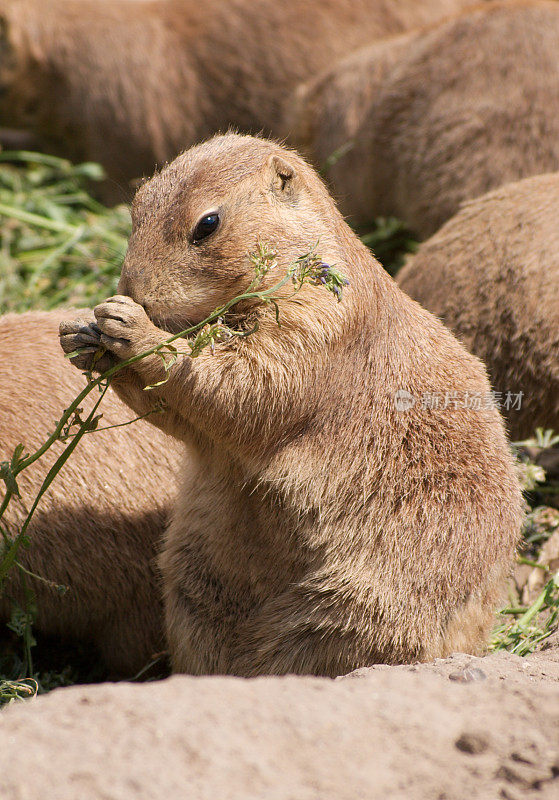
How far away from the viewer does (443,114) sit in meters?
6.62

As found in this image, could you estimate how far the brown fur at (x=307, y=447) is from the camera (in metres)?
3.43

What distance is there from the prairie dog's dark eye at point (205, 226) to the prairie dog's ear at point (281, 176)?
0.30m

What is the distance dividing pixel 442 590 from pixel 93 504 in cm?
150

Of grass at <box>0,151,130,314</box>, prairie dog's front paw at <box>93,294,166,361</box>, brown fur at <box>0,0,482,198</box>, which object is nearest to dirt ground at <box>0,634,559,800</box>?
prairie dog's front paw at <box>93,294,166,361</box>

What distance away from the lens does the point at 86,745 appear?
2414mm

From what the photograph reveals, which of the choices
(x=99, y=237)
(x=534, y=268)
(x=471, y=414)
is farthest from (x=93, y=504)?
(x=99, y=237)

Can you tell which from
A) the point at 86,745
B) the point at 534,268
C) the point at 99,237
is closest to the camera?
the point at 86,745

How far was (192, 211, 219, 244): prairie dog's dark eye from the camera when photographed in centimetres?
340

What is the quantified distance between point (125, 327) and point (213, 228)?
48 cm

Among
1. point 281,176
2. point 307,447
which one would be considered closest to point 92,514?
point 307,447

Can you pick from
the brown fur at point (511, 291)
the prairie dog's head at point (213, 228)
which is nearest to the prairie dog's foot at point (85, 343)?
the prairie dog's head at point (213, 228)

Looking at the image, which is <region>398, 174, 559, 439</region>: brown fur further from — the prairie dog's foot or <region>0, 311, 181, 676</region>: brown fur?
the prairie dog's foot

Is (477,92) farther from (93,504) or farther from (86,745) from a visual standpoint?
(86,745)

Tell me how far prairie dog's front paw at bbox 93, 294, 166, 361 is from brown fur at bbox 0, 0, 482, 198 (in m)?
5.88
